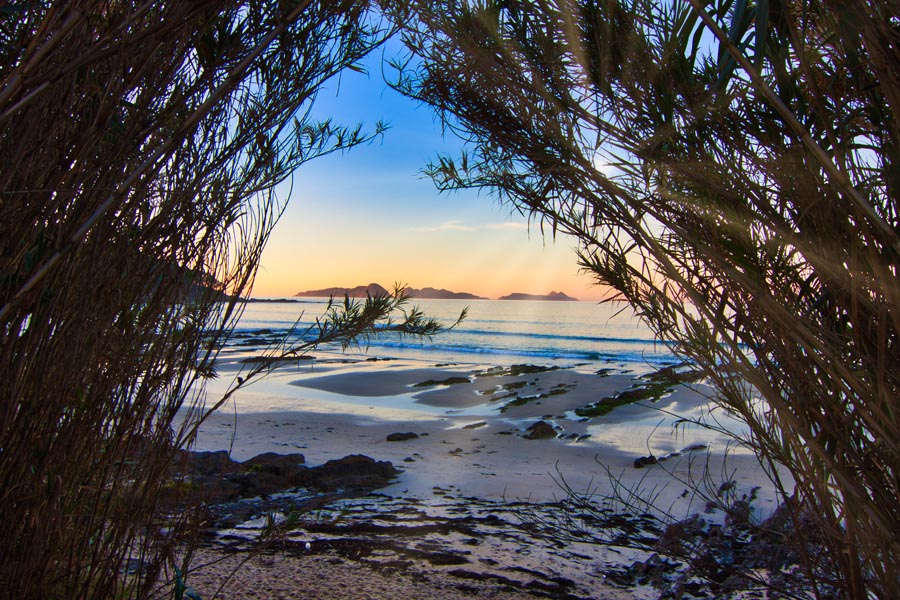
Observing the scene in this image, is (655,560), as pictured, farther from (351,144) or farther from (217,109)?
(217,109)

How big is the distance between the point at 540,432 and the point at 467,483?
2.97 meters

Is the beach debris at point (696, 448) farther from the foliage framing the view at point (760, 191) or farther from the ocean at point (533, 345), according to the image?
the ocean at point (533, 345)

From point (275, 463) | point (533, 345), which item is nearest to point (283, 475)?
point (275, 463)

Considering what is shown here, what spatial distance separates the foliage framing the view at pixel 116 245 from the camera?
4.40 feet

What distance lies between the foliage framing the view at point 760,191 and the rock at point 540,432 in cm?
617

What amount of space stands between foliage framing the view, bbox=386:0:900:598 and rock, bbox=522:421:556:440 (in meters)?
6.17

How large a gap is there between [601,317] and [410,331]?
122 ft

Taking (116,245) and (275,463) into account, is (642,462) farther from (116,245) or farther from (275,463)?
(116,245)

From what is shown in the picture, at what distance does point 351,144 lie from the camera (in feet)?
9.96

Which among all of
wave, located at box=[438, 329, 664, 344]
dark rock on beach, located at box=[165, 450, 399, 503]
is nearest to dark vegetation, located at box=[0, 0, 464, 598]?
dark rock on beach, located at box=[165, 450, 399, 503]

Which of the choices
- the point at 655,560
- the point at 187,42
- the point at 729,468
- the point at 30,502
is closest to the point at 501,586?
the point at 655,560

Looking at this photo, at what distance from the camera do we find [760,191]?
1905 mm

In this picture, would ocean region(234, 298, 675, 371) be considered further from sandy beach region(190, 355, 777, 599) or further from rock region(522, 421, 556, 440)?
rock region(522, 421, 556, 440)

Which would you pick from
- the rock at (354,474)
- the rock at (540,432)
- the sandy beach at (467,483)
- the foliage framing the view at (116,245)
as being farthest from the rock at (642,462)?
the foliage framing the view at (116,245)
